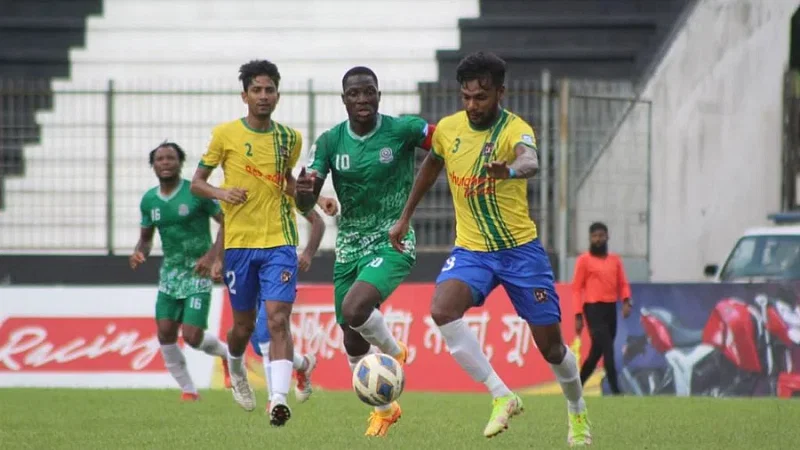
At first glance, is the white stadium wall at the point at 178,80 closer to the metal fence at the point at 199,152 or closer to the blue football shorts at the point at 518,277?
the metal fence at the point at 199,152

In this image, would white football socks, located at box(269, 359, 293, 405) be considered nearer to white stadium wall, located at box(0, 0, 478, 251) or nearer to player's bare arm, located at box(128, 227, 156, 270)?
player's bare arm, located at box(128, 227, 156, 270)

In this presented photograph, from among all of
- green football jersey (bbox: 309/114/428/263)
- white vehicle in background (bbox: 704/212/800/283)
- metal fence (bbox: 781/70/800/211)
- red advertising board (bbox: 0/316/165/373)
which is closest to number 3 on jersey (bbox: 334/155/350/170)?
green football jersey (bbox: 309/114/428/263)

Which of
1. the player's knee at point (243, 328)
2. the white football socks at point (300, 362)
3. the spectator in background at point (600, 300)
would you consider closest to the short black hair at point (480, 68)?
the player's knee at point (243, 328)

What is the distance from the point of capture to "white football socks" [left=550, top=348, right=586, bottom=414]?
982 cm

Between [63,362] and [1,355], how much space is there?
28.4 inches

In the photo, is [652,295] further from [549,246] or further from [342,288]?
[342,288]

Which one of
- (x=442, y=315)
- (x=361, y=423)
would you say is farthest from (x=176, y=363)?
(x=442, y=315)

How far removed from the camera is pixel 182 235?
14.8 metres

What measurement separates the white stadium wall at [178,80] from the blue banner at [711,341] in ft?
15.2

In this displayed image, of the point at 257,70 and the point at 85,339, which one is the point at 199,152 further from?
the point at 257,70

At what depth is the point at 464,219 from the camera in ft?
32.6

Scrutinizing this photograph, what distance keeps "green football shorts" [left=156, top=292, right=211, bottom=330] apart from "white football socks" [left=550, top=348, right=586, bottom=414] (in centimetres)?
566

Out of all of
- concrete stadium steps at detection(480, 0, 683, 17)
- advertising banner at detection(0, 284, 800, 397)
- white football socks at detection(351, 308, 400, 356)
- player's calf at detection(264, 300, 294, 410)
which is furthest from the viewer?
concrete stadium steps at detection(480, 0, 683, 17)

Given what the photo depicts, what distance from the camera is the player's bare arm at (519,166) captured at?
29.3 ft
